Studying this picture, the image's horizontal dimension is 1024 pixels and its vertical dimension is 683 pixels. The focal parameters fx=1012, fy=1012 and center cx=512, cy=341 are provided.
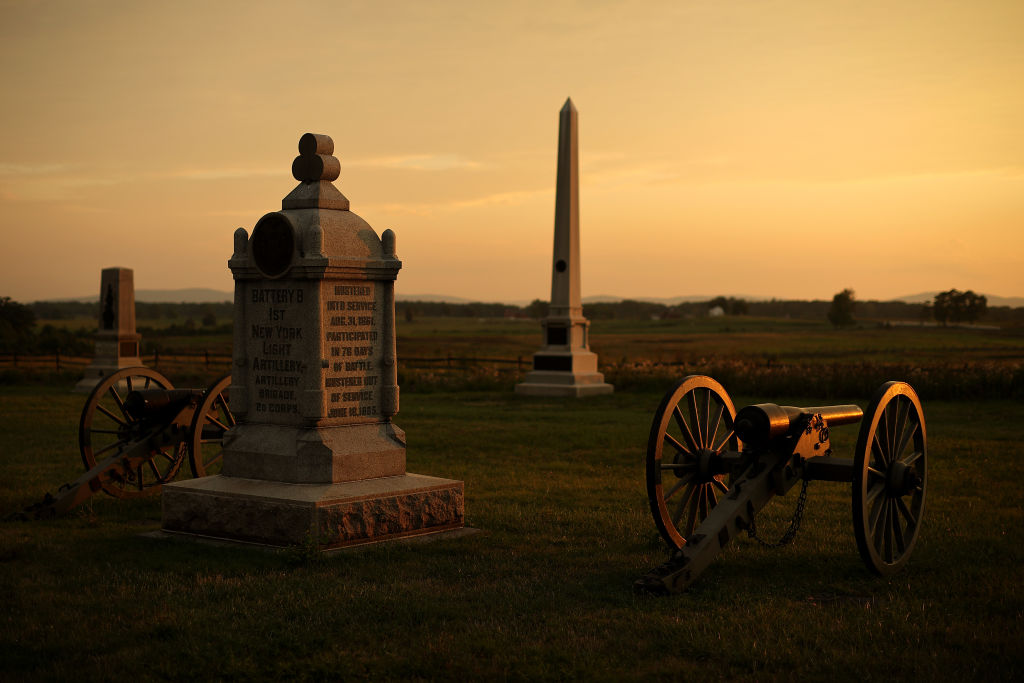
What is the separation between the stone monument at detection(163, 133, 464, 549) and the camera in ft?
27.4

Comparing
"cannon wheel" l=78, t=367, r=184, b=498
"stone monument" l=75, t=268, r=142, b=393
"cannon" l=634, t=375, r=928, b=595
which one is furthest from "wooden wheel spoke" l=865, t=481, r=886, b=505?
"stone monument" l=75, t=268, r=142, b=393

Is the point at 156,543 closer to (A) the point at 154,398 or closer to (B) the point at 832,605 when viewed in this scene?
(A) the point at 154,398

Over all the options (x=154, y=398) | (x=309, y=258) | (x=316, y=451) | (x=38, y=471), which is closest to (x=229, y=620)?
(x=316, y=451)

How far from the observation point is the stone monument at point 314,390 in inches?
328

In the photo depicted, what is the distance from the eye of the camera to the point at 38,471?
1220 centimetres

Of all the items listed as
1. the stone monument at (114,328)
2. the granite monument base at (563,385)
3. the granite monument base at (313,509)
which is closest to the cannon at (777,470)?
the granite monument base at (313,509)

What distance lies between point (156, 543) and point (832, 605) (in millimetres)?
5352

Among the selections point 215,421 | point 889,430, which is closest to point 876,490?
point 889,430

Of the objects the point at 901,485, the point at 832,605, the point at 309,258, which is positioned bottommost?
the point at 832,605

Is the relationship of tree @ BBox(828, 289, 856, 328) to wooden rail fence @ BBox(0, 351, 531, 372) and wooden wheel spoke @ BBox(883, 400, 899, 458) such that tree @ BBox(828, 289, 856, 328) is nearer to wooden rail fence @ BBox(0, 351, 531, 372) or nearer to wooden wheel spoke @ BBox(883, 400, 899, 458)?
wooden rail fence @ BBox(0, 351, 531, 372)

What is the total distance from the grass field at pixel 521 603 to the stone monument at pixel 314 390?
0.40 meters

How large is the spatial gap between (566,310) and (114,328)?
11.7 meters

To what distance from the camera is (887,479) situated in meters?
7.29

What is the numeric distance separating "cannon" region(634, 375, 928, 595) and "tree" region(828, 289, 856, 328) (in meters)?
91.2
